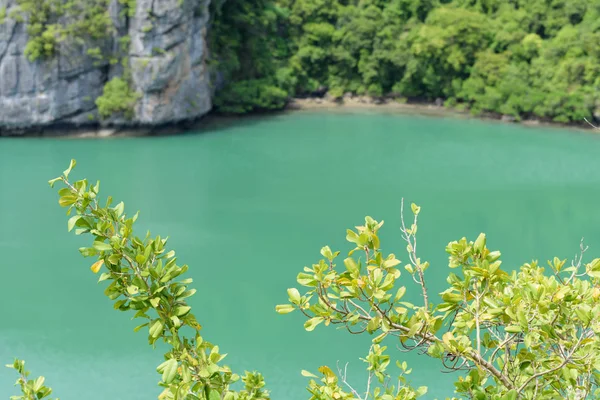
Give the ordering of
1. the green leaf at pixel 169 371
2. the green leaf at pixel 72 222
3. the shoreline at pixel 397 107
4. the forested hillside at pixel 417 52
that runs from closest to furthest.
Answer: the green leaf at pixel 169 371 → the green leaf at pixel 72 222 → the forested hillside at pixel 417 52 → the shoreline at pixel 397 107

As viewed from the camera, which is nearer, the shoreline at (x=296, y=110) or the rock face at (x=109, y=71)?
the rock face at (x=109, y=71)

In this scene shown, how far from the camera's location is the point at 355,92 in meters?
17.9

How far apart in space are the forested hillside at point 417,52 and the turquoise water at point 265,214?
3.14ft

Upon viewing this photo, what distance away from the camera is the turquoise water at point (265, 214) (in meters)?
6.05

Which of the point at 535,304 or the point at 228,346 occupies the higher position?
the point at 535,304

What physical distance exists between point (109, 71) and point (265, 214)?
598 centimetres

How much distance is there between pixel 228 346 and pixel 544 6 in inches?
524

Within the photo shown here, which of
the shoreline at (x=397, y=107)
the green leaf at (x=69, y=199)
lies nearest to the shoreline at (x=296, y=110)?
the shoreline at (x=397, y=107)

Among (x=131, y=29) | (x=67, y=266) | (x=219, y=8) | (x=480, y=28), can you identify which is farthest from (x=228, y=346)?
(x=480, y=28)

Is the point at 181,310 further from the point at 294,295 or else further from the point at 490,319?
the point at 490,319

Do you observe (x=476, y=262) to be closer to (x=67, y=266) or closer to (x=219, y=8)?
(x=67, y=266)

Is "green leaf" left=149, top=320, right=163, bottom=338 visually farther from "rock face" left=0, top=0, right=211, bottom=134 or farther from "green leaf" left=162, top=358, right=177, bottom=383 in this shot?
"rock face" left=0, top=0, right=211, bottom=134

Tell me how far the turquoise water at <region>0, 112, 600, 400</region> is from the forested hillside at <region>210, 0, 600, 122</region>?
0.96 m

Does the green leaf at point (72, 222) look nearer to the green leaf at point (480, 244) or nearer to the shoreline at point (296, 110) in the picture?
the green leaf at point (480, 244)
